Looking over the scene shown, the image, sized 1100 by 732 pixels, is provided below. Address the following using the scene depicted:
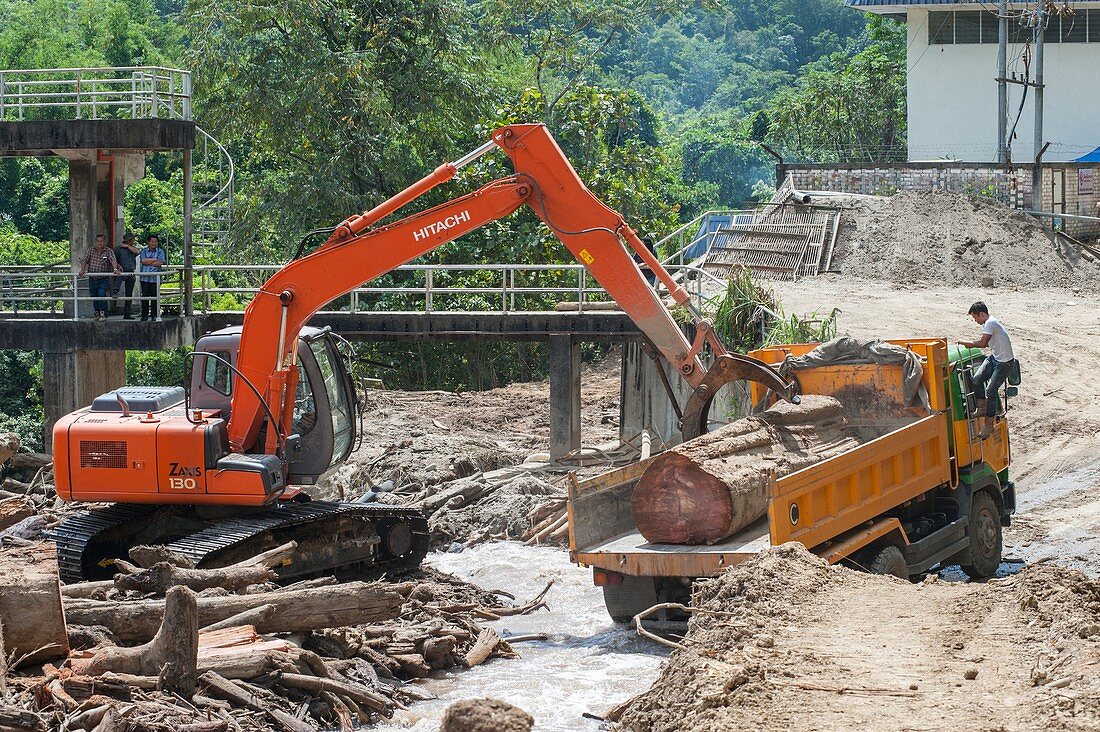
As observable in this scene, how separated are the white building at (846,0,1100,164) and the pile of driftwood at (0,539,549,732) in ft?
115

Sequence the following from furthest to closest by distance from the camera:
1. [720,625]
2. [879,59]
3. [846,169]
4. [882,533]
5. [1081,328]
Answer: [879,59]
[846,169]
[1081,328]
[882,533]
[720,625]

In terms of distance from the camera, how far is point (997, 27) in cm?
4391

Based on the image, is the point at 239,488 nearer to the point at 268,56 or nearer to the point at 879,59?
the point at 268,56

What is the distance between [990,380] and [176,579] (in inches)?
342

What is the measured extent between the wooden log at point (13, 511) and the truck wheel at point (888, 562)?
907cm

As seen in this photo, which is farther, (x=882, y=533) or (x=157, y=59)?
(x=157, y=59)

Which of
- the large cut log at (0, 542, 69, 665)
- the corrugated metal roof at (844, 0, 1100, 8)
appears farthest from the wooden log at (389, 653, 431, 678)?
the corrugated metal roof at (844, 0, 1100, 8)

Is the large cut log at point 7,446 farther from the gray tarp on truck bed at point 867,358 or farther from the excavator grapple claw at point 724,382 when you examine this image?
the gray tarp on truck bed at point 867,358

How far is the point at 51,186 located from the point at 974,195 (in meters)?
28.6

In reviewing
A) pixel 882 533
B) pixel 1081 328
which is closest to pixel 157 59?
pixel 1081 328

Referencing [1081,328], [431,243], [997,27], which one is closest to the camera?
[431,243]

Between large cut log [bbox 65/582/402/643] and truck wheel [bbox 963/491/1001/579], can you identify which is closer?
large cut log [bbox 65/582/402/643]

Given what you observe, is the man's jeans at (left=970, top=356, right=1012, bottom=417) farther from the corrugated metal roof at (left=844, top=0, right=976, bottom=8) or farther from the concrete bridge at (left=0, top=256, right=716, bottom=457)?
the corrugated metal roof at (left=844, top=0, right=976, bottom=8)

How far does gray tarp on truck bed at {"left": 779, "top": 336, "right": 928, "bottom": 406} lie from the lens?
1385 cm
